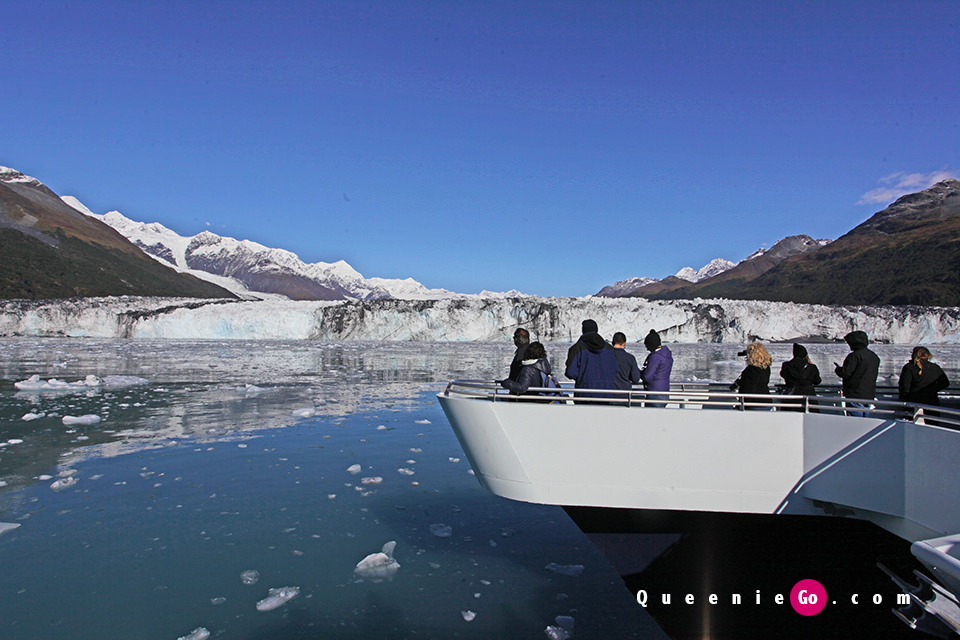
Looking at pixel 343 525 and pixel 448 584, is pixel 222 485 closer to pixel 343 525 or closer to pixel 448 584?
pixel 343 525

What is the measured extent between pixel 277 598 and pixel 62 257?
127508 millimetres

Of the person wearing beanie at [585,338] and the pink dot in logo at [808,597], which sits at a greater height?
the person wearing beanie at [585,338]

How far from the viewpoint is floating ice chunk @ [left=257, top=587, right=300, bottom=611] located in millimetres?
3891

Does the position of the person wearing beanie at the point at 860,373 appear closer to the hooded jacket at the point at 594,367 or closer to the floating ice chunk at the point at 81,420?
the hooded jacket at the point at 594,367

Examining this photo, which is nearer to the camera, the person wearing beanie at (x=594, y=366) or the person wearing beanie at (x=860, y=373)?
the person wearing beanie at (x=860, y=373)

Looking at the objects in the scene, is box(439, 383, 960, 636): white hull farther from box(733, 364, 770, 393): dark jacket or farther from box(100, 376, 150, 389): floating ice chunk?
box(100, 376, 150, 389): floating ice chunk

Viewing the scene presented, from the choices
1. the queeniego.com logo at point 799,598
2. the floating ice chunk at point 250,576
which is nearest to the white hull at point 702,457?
the queeniego.com logo at point 799,598

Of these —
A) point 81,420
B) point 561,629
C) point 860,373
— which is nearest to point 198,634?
point 561,629

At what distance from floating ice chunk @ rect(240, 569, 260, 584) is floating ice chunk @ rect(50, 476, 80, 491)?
3.44 m

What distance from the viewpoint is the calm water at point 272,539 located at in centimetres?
377

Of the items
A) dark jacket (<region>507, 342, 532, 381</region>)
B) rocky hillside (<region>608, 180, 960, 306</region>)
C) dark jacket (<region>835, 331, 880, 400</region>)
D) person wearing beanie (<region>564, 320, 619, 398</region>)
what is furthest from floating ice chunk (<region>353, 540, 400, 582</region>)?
rocky hillside (<region>608, 180, 960, 306</region>)

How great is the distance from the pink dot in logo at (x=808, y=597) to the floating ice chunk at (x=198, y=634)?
14.2 feet

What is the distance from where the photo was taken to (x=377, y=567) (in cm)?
454

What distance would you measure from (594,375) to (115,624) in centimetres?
381
